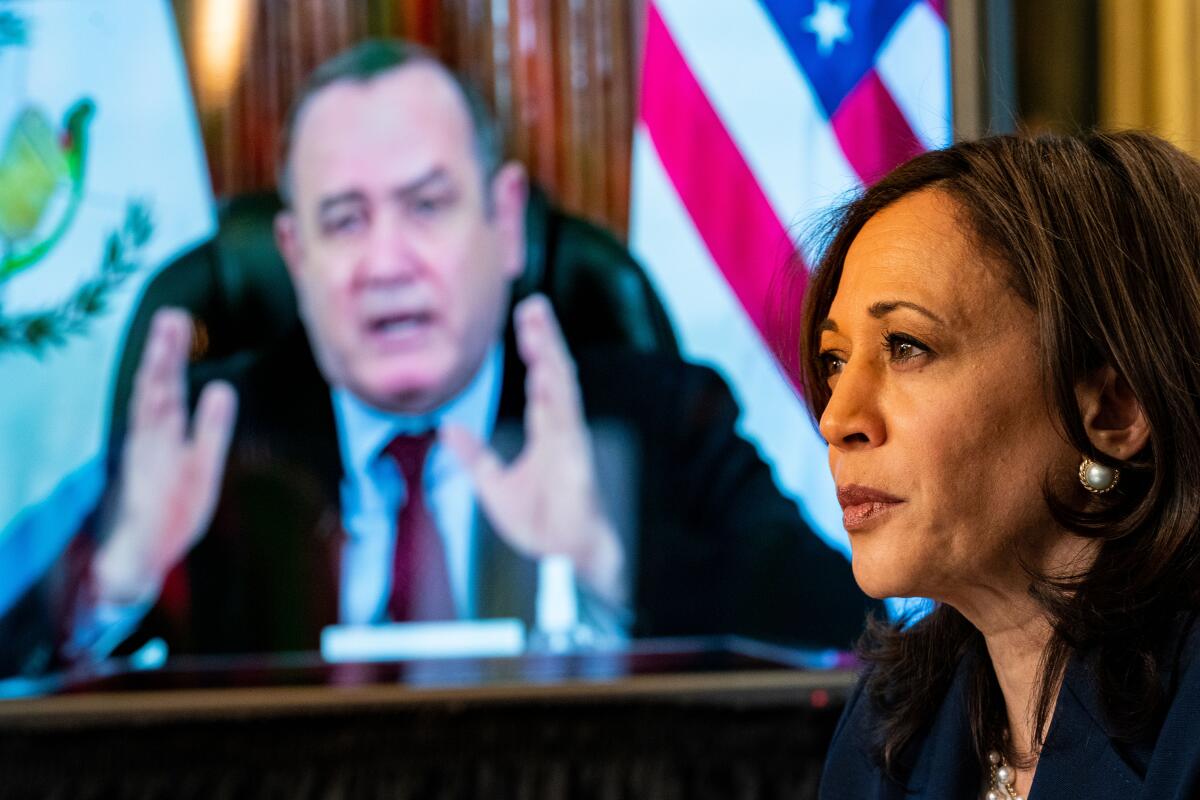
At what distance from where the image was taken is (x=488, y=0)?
2.34 meters

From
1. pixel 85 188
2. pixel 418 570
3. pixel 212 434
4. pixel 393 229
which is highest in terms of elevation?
pixel 85 188

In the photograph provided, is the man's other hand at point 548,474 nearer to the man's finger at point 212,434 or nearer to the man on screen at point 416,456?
the man on screen at point 416,456

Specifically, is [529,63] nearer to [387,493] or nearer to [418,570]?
[387,493]

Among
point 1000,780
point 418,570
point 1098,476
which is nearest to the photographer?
point 1098,476

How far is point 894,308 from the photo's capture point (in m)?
0.96

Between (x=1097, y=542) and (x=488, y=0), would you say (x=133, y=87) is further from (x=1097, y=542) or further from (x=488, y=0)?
(x=1097, y=542)

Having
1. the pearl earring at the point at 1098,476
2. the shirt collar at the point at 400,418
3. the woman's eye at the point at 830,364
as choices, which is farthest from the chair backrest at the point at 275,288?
the pearl earring at the point at 1098,476

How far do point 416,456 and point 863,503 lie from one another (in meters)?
1.49

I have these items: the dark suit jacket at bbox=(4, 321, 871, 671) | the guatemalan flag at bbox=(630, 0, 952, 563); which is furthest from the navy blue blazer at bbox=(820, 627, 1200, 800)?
the guatemalan flag at bbox=(630, 0, 952, 563)

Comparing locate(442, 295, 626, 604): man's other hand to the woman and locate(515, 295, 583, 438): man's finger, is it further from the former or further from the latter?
the woman

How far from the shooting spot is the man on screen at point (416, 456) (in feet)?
7.52

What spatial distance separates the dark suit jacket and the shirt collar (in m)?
0.02

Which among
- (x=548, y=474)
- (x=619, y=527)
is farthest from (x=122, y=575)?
(x=619, y=527)

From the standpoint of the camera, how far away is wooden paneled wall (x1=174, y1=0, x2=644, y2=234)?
2326mm
